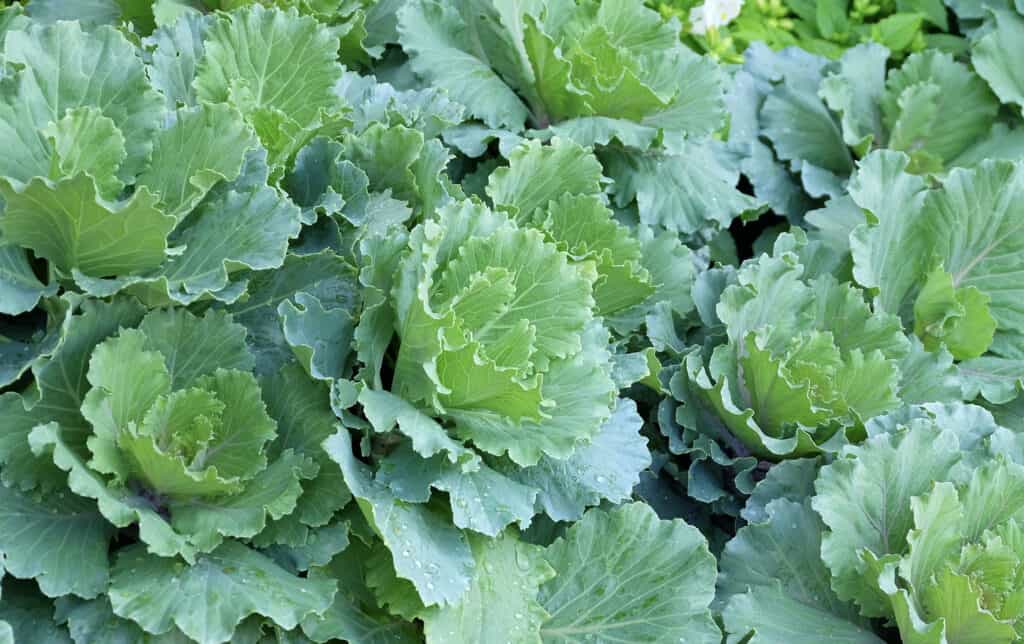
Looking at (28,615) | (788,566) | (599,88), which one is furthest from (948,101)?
(28,615)

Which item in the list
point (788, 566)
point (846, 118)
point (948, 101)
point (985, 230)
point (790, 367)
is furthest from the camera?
point (948, 101)

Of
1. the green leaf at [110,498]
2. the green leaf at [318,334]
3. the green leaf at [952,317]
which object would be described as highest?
the green leaf at [318,334]

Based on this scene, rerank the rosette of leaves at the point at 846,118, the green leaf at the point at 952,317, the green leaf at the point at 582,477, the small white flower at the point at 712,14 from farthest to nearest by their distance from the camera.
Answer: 1. the small white flower at the point at 712,14
2. the rosette of leaves at the point at 846,118
3. the green leaf at the point at 952,317
4. the green leaf at the point at 582,477

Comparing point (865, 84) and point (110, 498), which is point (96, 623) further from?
point (865, 84)

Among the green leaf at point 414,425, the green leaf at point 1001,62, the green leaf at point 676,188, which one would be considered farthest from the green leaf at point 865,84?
the green leaf at point 414,425

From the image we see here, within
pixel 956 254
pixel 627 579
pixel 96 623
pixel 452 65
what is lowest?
pixel 627 579

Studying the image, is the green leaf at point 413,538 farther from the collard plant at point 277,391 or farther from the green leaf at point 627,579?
the green leaf at point 627,579

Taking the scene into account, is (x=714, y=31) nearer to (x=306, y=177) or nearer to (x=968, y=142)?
(x=968, y=142)
